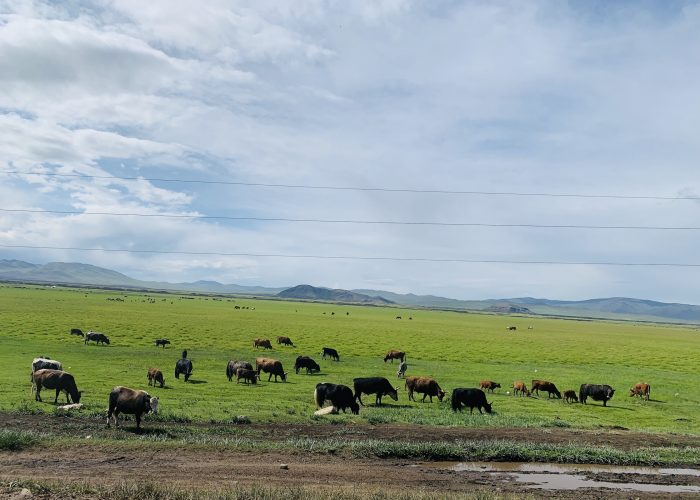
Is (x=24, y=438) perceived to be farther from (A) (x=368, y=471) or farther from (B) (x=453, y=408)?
(B) (x=453, y=408)

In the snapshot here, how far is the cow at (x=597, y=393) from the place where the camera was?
31.5 meters

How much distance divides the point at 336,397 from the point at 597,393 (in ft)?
55.4

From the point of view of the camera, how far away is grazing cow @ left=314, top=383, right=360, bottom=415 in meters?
25.0

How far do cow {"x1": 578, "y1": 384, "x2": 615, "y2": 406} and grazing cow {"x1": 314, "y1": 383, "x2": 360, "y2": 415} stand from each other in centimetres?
1531

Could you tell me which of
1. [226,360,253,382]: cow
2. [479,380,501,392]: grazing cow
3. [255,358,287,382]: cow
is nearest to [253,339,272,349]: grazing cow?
[255,358,287,382]: cow

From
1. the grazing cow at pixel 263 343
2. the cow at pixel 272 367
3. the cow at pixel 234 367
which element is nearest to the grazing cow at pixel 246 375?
the cow at pixel 234 367

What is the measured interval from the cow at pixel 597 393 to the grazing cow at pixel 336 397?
1531cm

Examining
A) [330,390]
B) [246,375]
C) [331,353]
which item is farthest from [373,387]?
[331,353]

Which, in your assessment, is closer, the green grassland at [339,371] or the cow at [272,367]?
the green grassland at [339,371]

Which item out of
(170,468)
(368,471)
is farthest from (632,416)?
(170,468)

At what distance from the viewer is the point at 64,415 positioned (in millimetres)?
21031

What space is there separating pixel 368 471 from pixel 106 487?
6.95 meters

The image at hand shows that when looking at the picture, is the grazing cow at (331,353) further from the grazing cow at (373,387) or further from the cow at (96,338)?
the cow at (96,338)

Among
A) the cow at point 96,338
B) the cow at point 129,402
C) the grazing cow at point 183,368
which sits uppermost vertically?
the cow at point 129,402
